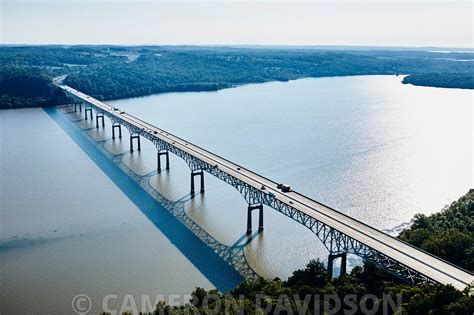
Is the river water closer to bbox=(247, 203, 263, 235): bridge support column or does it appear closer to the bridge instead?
bbox=(247, 203, 263, 235): bridge support column

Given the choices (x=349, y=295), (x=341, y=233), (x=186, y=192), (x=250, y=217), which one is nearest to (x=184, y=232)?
(x=250, y=217)

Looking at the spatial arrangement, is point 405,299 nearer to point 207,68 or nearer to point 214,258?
point 214,258

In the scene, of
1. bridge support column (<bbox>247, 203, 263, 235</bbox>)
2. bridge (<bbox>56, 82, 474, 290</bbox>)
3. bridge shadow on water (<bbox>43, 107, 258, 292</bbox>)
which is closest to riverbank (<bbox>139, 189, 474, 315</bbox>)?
bridge (<bbox>56, 82, 474, 290</bbox>)

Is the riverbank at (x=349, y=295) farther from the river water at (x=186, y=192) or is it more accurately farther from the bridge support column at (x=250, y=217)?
the bridge support column at (x=250, y=217)

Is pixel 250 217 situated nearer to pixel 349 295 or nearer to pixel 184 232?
pixel 184 232

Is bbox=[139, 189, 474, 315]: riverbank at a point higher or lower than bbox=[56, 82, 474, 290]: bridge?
lower

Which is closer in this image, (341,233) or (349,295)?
(349,295)
